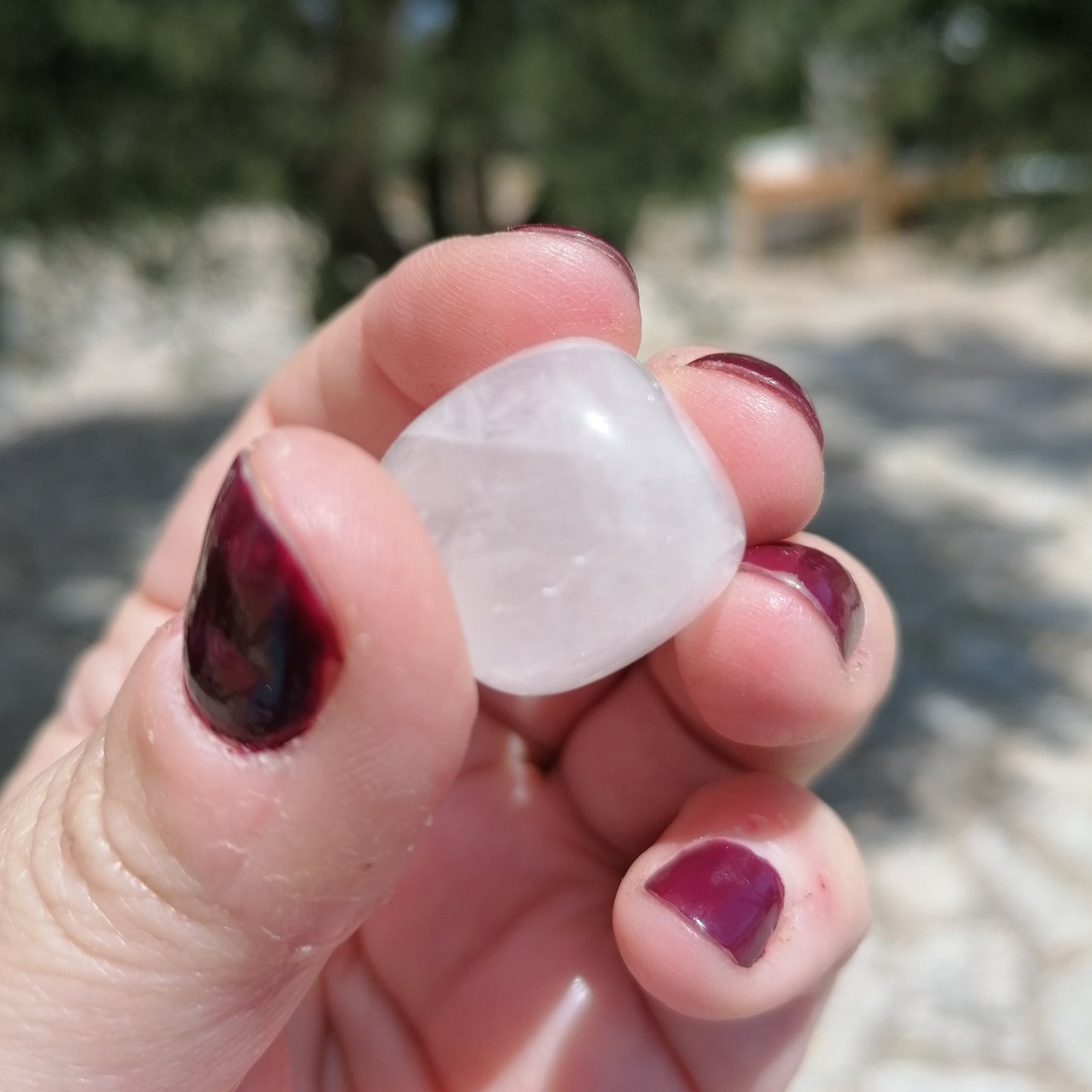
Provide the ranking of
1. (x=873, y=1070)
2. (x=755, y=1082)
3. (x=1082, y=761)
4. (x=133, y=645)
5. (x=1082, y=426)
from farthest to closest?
(x=1082, y=426), (x=1082, y=761), (x=873, y=1070), (x=133, y=645), (x=755, y=1082)

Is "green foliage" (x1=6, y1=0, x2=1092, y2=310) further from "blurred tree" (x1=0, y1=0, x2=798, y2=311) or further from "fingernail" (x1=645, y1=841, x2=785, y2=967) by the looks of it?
"fingernail" (x1=645, y1=841, x2=785, y2=967)

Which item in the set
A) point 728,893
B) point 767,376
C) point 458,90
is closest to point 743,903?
point 728,893

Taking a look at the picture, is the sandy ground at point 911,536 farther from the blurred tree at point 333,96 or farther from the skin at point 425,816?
the skin at point 425,816

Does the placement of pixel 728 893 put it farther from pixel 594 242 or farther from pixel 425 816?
pixel 594 242

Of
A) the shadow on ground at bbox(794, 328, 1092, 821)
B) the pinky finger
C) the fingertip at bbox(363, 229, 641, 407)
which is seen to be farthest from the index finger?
the shadow on ground at bbox(794, 328, 1092, 821)

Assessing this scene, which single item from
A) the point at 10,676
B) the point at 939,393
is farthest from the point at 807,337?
the point at 10,676

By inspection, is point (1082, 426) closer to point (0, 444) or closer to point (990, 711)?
point (990, 711)
